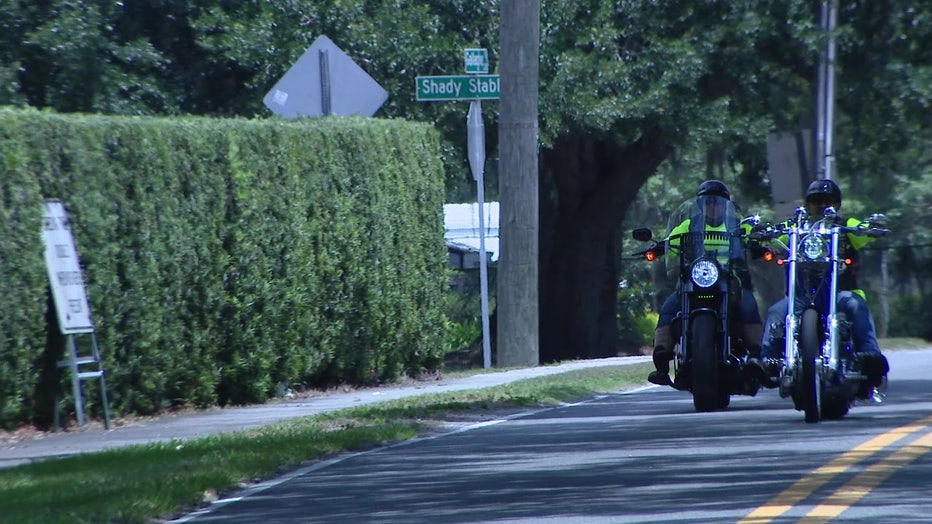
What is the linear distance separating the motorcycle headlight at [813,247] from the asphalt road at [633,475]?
4.06 ft

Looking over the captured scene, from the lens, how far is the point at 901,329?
35688 mm

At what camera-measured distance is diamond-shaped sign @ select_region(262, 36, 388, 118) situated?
56.5 feet

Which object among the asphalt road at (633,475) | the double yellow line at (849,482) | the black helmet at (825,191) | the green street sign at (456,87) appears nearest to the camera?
the double yellow line at (849,482)

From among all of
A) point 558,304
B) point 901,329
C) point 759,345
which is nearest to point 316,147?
point 759,345

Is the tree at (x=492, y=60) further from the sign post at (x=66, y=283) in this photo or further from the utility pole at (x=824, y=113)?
the sign post at (x=66, y=283)

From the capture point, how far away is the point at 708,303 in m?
12.9

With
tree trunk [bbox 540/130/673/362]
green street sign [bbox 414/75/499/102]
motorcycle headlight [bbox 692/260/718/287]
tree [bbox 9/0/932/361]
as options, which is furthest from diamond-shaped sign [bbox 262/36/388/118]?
tree trunk [bbox 540/130/673/362]

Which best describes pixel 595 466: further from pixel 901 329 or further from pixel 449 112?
pixel 901 329

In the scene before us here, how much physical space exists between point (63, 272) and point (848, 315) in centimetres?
624

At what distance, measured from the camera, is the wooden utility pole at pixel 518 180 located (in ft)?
64.5

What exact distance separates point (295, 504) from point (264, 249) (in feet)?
24.2

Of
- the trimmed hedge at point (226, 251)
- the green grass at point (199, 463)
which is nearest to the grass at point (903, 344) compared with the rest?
the trimmed hedge at point (226, 251)

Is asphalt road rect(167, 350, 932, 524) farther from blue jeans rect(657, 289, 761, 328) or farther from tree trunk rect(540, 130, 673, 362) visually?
tree trunk rect(540, 130, 673, 362)

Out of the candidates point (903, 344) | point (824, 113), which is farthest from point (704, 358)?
point (903, 344)
